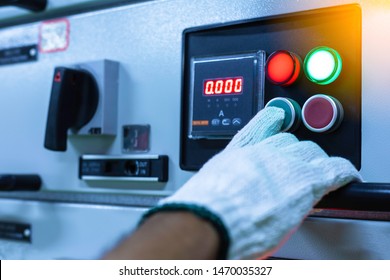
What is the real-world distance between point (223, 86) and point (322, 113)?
17cm

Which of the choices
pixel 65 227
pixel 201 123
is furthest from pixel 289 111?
pixel 65 227

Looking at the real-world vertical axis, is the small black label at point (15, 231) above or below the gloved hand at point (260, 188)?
below

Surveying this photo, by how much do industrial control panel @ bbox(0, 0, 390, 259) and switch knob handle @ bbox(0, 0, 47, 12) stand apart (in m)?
0.03

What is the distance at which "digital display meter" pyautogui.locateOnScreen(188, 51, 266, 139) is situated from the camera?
0.76 metres

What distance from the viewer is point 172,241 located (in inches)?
18.0

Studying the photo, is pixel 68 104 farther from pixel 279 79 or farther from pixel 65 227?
pixel 279 79

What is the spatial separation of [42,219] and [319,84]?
0.64 meters

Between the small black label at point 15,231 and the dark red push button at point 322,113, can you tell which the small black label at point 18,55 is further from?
the dark red push button at point 322,113

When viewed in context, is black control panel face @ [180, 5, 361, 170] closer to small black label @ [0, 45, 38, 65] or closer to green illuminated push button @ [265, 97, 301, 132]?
green illuminated push button @ [265, 97, 301, 132]

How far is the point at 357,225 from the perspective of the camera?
2.29 ft

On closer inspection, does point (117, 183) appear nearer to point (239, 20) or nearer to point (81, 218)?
point (81, 218)

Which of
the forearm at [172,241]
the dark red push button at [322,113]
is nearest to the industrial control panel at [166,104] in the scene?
the dark red push button at [322,113]

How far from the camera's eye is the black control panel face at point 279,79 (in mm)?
702
